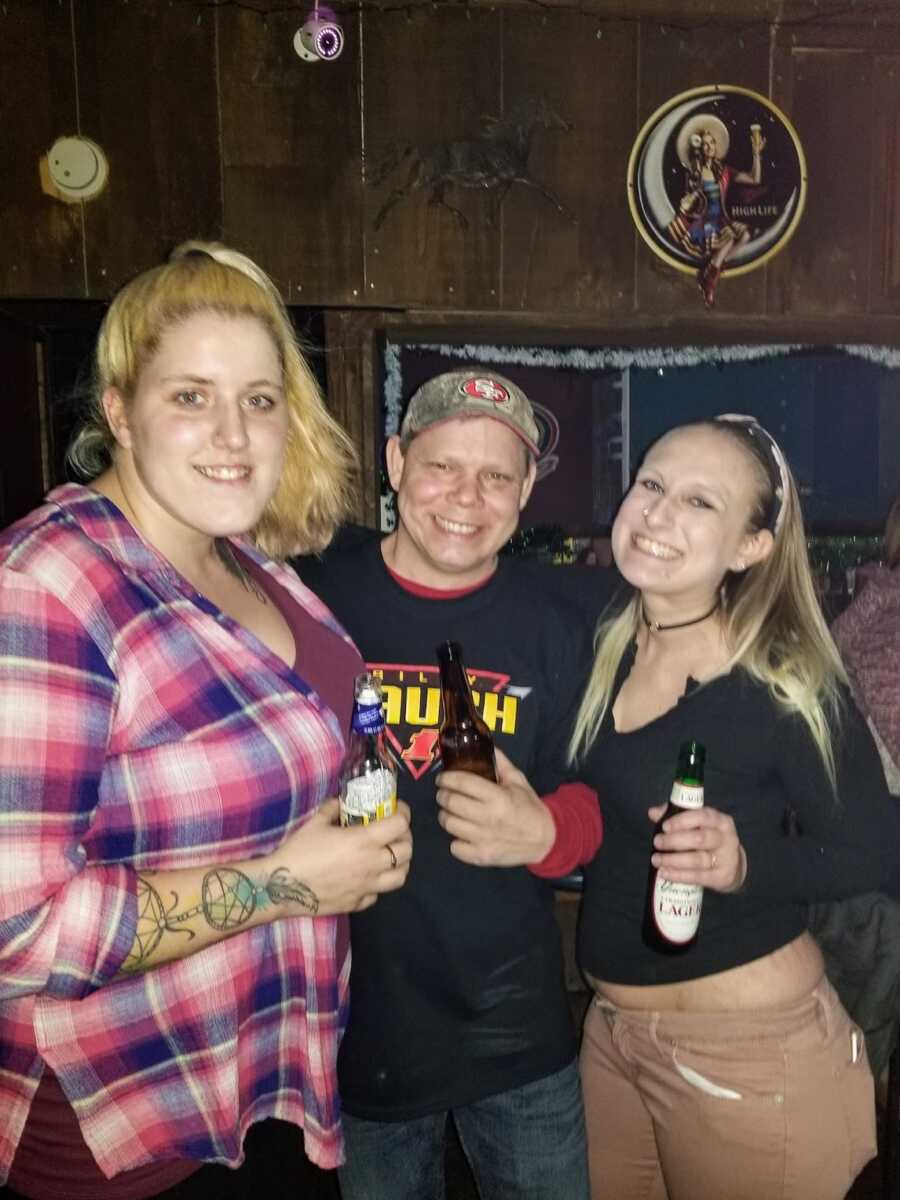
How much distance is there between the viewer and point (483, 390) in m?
1.82

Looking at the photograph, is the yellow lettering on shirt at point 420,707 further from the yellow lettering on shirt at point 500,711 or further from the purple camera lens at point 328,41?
the purple camera lens at point 328,41

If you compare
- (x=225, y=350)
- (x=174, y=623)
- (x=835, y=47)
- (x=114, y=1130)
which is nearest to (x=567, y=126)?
(x=835, y=47)

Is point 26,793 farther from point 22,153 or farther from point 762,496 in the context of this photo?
point 22,153

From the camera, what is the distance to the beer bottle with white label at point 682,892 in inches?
64.7

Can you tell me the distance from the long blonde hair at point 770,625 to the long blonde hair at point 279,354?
0.71 meters

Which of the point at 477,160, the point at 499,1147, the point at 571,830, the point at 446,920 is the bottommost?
the point at 499,1147

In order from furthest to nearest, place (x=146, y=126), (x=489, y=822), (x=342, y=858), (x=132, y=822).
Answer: (x=146, y=126) → (x=489, y=822) → (x=342, y=858) → (x=132, y=822)

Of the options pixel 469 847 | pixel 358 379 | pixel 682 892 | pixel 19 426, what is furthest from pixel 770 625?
pixel 19 426

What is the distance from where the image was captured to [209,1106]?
1.26 meters

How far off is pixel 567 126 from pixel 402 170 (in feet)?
2.15

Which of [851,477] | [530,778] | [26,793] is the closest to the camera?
[26,793]

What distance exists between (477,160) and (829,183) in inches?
56.5

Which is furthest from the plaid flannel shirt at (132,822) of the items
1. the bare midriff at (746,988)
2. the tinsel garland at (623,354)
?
the tinsel garland at (623,354)

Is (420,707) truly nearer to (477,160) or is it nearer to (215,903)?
(215,903)
